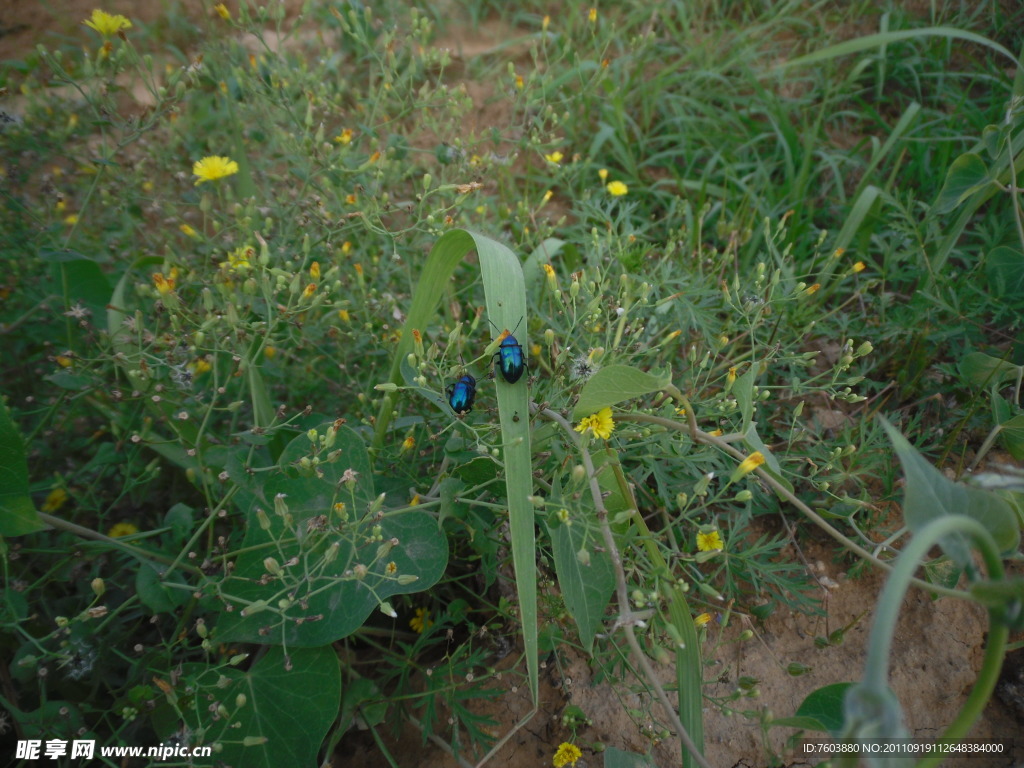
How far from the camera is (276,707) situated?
1.60m

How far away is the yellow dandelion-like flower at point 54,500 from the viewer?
6.59 ft

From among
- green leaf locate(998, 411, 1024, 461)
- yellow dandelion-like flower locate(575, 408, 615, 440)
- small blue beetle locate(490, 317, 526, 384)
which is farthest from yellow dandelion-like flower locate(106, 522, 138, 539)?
green leaf locate(998, 411, 1024, 461)

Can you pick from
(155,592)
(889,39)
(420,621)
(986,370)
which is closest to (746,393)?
(986,370)

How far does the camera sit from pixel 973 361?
199 cm

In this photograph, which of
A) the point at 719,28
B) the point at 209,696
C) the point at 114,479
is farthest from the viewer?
the point at 719,28

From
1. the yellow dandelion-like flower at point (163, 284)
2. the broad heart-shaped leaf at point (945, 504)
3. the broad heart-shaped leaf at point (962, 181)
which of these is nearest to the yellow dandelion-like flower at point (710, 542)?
A: the broad heart-shaped leaf at point (945, 504)

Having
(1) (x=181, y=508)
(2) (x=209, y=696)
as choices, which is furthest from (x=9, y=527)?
(2) (x=209, y=696)

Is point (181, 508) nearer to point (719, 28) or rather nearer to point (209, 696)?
point (209, 696)

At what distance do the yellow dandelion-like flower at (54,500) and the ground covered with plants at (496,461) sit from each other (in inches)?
2.2

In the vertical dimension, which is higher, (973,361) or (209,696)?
(973,361)

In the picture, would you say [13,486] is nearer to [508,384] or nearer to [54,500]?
[54,500]

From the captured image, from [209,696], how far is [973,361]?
2.23m

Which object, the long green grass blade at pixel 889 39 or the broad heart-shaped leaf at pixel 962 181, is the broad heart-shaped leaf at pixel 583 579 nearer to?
the broad heart-shaped leaf at pixel 962 181

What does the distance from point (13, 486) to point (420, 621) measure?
3.48 feet
